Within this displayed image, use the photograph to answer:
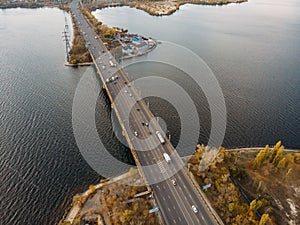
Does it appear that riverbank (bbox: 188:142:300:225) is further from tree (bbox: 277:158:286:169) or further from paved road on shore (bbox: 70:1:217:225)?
paved road on shore (bbox: 70:1:217:225)

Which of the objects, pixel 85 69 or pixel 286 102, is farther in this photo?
pixel 85 69

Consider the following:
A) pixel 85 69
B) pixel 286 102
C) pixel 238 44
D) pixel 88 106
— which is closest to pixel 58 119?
pixel 88 106

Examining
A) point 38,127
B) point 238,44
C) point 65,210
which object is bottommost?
point 65,210

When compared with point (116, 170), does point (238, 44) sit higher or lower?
higher

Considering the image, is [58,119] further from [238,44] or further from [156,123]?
[238,44]

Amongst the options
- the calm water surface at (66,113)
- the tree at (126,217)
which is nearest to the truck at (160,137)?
the calm water surface at (66,113)

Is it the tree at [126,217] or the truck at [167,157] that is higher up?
the truck at [167,157]

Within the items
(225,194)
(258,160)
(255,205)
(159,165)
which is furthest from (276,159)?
(159,165)

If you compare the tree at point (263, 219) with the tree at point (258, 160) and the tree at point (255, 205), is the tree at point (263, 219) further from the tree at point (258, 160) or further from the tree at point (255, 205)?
the tree at point (258, 160)

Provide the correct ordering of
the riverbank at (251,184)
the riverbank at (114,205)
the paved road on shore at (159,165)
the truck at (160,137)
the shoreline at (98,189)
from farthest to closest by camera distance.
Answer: the truck at (160,137)
the shoreline at (98,189)
the riverbank at (251,184)
the paved road on shore at (159,165)
the riverbank at (114,205)
